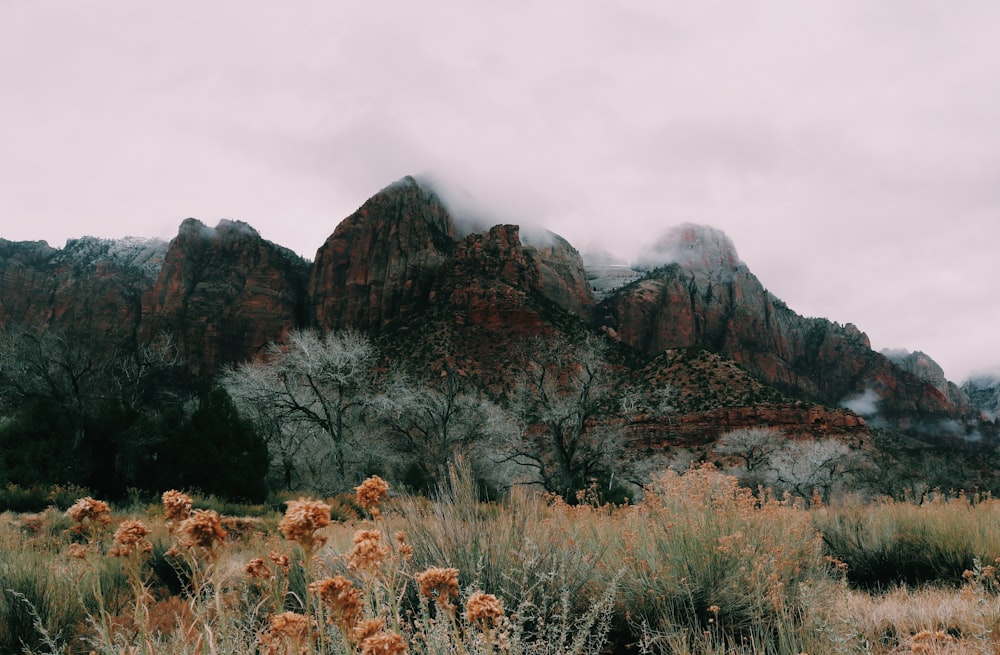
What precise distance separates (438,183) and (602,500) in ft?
312

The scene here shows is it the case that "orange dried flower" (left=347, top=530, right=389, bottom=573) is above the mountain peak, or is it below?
below

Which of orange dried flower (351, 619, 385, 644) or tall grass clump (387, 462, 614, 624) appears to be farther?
tall grass clump (387, 462, 614, 624)

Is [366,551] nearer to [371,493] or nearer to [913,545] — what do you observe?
[371,493]

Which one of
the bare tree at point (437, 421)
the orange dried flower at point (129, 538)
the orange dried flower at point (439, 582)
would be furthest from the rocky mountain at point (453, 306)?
the orange dried flower at point (129, 538)

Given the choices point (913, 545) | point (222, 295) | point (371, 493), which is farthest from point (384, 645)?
point (222, 295)

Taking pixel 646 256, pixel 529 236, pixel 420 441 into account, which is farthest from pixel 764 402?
pixel 646 256

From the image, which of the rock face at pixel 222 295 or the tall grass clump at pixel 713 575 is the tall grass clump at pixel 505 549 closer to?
the tall grass clump at pixel 713 575

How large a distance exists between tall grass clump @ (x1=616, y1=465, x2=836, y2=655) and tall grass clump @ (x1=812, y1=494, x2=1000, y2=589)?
170cm

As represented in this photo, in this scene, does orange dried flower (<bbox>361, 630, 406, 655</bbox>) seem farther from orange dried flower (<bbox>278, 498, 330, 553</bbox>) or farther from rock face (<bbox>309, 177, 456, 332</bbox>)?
rock face (<bbox>309, 177, 456, 332</bbox>)

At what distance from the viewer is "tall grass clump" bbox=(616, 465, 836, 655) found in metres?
3.39

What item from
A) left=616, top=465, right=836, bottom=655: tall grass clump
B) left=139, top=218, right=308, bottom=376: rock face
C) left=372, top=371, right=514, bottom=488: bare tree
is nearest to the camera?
left=616, top=465, right=836, bottom=655: tall grass clump

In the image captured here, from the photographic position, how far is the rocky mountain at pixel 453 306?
50.3 m

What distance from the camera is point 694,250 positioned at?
134250 millimetres

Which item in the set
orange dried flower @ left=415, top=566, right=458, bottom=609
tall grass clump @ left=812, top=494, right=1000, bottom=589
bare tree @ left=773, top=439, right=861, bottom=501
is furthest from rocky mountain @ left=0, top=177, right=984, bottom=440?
orange dried flower @ left=415, top=566, right=458, bottom=609
